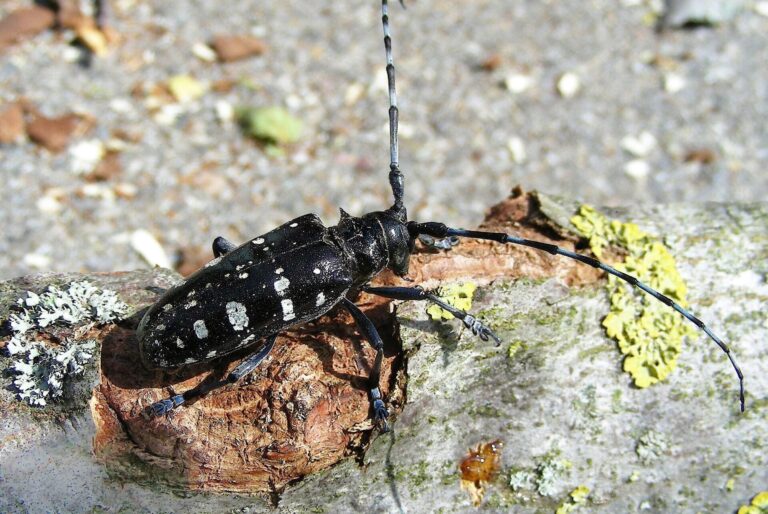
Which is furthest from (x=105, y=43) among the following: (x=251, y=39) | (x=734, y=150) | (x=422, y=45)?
(x=734, y=150)

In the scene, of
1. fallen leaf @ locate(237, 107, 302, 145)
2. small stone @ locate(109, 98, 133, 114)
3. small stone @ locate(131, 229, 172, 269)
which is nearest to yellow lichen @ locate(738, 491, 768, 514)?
small stone @ locate(131, 229, 172, 269)

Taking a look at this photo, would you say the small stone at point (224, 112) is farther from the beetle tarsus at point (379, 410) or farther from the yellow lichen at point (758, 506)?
the yellow lichen at point (758, 506)

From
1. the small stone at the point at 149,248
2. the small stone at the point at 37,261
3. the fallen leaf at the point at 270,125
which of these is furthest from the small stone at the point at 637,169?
the small stone at the point at 37,261

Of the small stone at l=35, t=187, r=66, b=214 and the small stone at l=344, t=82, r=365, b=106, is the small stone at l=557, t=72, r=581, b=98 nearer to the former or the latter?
the small stone at l=344, t=82, r=365, b=106

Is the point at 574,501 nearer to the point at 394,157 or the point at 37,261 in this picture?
the point at 394,157

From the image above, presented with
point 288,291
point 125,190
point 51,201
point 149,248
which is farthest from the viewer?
point 125,190

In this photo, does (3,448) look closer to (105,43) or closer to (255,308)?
(255,308)

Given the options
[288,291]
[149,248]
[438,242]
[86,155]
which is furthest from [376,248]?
[86,155]
